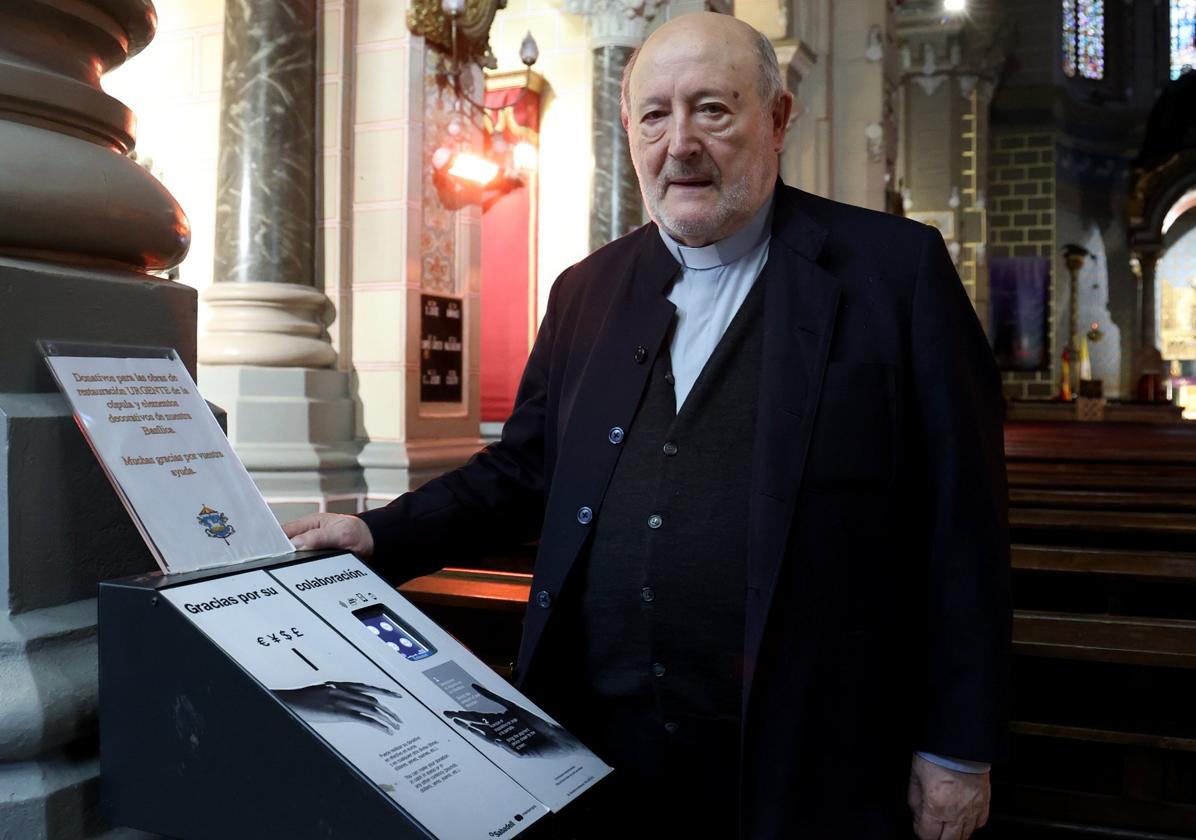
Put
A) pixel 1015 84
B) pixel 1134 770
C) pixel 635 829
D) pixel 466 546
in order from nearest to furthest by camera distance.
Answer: pixel 635 829 < pixel 466 546 < pixel 1134 770 < pixel 1015 84

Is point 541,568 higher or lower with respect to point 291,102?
lower

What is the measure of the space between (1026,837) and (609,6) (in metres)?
6.09

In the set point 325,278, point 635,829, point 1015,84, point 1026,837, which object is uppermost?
point 1015,84

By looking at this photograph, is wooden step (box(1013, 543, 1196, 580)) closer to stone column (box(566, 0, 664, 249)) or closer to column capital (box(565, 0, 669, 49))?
stone column (box(566, 0, 664, 249))

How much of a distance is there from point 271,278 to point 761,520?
4.12 meters

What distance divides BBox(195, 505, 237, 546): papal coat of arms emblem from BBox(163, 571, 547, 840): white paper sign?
0.10 m

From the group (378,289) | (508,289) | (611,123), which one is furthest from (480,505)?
(508,289)

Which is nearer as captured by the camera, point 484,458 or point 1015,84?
point 484,458

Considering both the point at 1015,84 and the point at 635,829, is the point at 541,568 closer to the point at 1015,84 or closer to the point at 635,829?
the point at 635,829

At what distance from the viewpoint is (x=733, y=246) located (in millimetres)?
1681

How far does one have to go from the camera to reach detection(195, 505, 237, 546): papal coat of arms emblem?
3.95ft

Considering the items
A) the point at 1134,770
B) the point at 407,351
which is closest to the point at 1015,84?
the point at 407,351

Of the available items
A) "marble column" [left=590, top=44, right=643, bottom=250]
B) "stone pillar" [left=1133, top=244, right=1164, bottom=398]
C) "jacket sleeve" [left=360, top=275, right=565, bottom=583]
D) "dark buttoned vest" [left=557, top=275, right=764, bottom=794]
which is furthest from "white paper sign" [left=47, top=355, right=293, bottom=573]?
"stone pillar" [left=1133, top=244, right=1164, bottom=398]

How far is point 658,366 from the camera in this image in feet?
5.38
